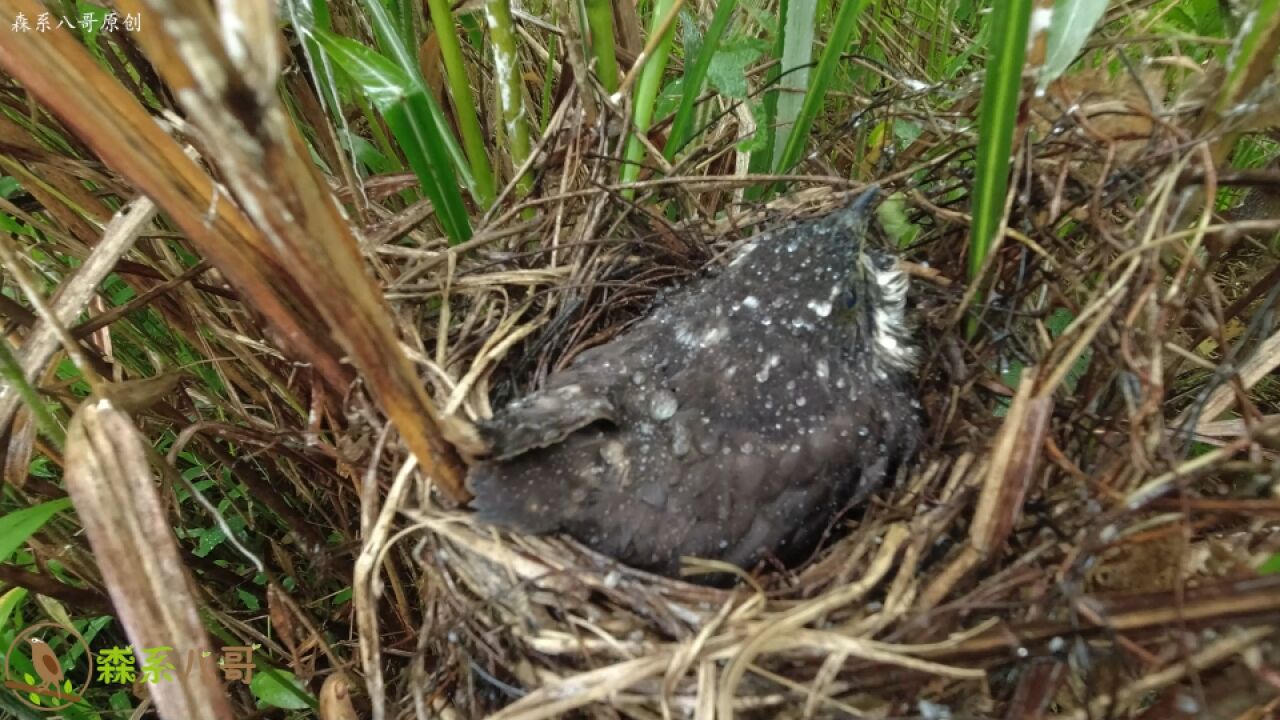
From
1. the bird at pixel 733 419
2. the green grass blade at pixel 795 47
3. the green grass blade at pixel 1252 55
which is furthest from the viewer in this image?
the green grass blade at pixel 795 47

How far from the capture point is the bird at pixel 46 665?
1094mm

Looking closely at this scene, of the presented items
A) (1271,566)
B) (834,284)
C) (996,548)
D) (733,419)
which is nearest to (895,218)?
(834,284)

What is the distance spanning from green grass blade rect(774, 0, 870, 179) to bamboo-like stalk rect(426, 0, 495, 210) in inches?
20.6

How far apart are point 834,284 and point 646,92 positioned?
0.46 metres

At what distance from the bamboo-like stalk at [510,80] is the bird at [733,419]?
0.36m

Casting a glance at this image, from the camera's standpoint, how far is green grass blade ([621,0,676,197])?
→ 126 centimetres

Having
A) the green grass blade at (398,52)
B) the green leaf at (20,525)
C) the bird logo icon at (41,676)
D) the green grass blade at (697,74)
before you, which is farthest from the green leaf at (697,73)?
the bird logo icon at (41,676)

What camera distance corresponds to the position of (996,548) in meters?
0.82

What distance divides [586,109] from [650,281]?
31 cm

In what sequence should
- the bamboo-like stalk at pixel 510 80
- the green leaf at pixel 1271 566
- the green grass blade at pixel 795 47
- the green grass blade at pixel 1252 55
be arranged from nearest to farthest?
1. the green leaf at pixel 1271 566
2. the green grass blade at pixel 1252 55
3. the bamboo-like stalk at pixel 510 80
4. the green grass blade at pixel 795 47

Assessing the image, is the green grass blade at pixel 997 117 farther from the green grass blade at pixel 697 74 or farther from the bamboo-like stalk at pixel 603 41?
the bamboo-like stalk at pixel 603 41

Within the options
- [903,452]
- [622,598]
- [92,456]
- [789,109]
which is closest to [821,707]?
[622,598]

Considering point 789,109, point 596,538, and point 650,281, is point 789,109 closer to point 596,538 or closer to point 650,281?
point 650,281

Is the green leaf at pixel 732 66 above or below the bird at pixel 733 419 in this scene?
above
